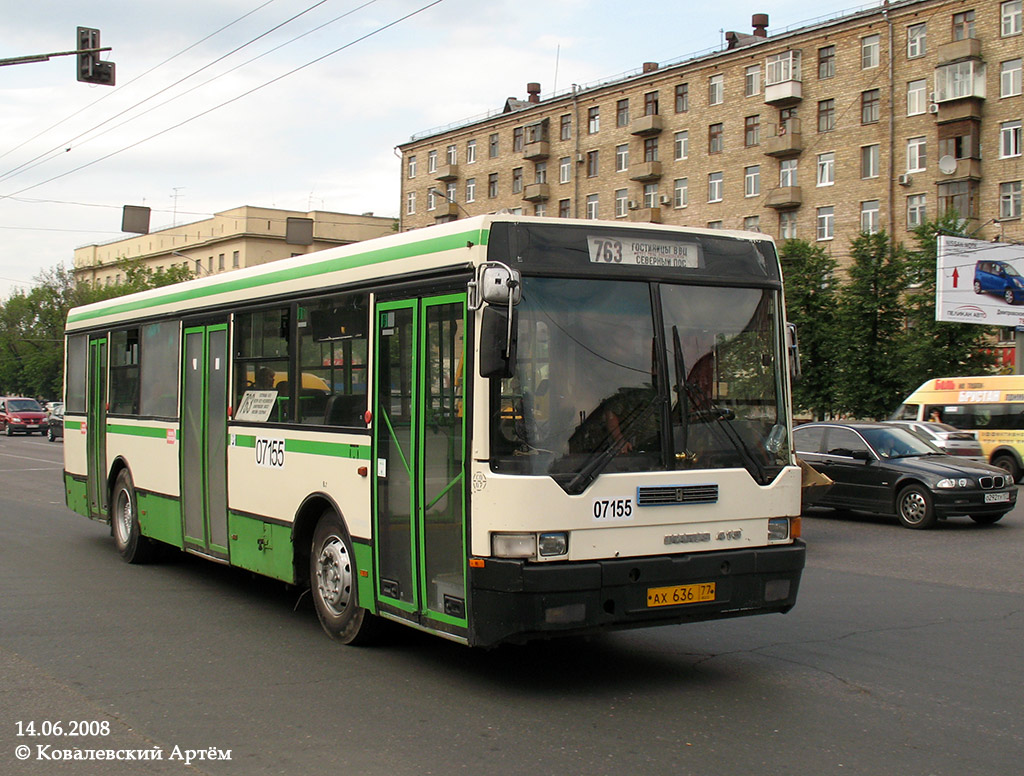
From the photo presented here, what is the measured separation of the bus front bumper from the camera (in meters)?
6.18

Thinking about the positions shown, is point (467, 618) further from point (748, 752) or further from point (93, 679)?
point (93, 679)

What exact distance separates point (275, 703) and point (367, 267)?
291 centimetres

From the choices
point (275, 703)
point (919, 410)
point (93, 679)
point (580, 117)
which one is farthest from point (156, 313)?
point (580, 117)

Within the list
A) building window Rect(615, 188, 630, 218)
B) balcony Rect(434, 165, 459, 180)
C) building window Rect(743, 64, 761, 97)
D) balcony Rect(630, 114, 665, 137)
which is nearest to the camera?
Answer: building window Rect(743, 64, 761, 97)

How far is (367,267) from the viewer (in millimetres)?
7676

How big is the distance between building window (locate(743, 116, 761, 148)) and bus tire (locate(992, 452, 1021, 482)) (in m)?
33.4

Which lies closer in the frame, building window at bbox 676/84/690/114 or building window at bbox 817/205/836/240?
building window at bbox 817/205/836/240

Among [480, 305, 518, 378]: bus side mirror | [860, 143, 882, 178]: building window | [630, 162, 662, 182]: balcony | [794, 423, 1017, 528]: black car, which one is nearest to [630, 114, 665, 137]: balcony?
[630, 162, 662, 182]: balcony

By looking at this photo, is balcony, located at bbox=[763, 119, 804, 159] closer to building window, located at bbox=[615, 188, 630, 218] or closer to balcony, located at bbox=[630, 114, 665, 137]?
balcony, located at bbox=[630, 114, 665, 137]

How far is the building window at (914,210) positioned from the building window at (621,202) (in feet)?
55.0

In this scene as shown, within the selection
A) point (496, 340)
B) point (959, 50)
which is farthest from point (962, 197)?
point (496, 340)

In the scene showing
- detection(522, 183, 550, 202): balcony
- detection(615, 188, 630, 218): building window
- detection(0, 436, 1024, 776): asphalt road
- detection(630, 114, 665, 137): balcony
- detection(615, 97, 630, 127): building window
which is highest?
detection(615, 97, 630, 127): building window

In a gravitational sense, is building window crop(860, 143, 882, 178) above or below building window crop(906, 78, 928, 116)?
below

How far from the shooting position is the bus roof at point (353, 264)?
662 centimetres
